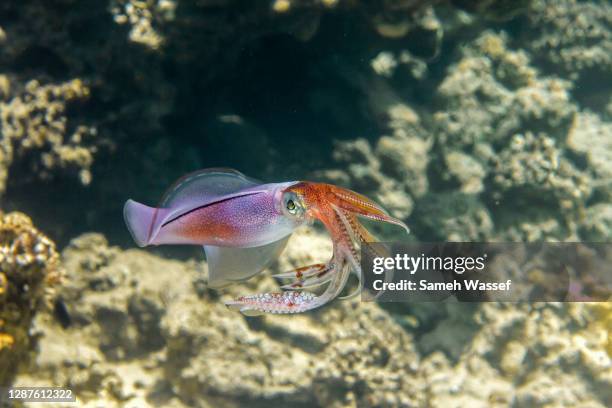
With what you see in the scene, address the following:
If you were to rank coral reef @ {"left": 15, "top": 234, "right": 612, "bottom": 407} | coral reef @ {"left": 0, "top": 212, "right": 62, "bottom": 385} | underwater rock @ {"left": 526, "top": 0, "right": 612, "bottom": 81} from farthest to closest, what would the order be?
1. underwater rock @ {"left": 526, "top": 0, "right": 612, "bottom": 81}
2. coral reef @ {"left": 15, "top": 234, "right": 612, "bottom": 407}
3. coral reef @ {"left": 0, "top": 212, "right": 62, "bottom": 385}

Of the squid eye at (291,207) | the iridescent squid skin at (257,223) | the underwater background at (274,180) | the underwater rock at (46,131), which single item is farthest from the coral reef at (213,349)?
the squid eye at (291,207)

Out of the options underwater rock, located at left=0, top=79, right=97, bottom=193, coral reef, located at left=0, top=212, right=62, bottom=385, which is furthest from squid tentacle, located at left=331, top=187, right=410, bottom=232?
underwater rock, located at left=0, top=79, right=97, bottom=193

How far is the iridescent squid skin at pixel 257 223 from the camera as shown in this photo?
1.58 m

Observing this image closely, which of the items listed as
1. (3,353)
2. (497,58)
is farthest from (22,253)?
(497,58)

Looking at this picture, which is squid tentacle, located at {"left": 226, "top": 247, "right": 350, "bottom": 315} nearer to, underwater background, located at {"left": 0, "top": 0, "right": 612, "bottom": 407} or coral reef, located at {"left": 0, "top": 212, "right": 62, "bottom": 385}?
underwater background, located at {"left": 0, "top": 0, "right": 612, "bottom": 407}

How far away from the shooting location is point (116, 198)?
489cm

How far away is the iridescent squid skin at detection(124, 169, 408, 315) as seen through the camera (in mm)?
1581

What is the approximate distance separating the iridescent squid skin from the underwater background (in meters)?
2.37

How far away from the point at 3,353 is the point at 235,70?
399 cm

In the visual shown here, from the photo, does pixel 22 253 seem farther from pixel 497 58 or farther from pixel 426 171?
pixel 497 58

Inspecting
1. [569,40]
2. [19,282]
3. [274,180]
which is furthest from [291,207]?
[569,40]

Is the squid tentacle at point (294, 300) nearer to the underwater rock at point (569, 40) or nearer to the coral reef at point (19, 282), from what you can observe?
the coral reef at point (19, 282)

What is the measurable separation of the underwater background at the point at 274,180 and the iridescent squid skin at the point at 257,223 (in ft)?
7.77

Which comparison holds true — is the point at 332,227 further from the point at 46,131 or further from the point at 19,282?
the point at 46,131
